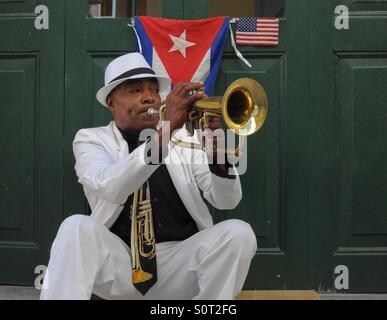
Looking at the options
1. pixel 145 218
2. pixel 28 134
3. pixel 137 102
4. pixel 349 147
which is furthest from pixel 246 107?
pixel 28 134

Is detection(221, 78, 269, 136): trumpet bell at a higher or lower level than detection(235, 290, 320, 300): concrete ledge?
higher

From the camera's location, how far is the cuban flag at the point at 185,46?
4.32 m

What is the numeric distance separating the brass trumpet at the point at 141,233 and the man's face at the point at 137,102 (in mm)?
352

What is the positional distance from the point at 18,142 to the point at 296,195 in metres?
2.00

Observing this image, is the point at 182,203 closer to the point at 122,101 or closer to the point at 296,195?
the point at 122,101

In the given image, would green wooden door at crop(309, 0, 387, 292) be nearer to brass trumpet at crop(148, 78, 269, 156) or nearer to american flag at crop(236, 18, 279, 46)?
american flag at crop(236, 18, 279, 46)

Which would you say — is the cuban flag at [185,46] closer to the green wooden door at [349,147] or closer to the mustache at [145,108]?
the green wooden door at [349,147]

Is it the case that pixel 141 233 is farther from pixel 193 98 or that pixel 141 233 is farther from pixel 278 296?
pixel 278 296

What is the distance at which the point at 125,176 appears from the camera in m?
2.83

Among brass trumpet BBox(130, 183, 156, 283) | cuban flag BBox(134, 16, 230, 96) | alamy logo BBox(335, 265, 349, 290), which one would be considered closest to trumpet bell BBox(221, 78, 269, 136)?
brass trumpet BBox(130, 183, 156, 283)

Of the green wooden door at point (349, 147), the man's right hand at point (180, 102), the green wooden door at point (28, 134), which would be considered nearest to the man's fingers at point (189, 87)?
the man's right hand at point (180, 102)

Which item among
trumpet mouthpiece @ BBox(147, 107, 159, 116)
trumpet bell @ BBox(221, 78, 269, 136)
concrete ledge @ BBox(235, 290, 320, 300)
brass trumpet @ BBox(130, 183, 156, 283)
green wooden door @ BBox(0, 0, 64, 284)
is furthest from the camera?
green wooden door @ BBox(0, 0, 64, 284)

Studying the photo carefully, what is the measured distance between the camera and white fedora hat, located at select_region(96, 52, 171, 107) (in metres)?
3.29

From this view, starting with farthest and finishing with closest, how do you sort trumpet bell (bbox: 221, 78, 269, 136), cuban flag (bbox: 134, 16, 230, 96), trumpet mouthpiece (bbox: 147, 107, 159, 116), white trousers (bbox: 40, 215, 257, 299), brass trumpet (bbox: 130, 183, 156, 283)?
cuban flag (bbox: 134, 16, 230, 96)
trumpet mouthpiece (bbox: 147, 107, 159, 116)
brass trumpet (bbox: 130, 183, 156, 283)
trumpet bell (bbox: 221, 78, 269, 136)
white trousers (bbox: 40, 215, 257, 299)
